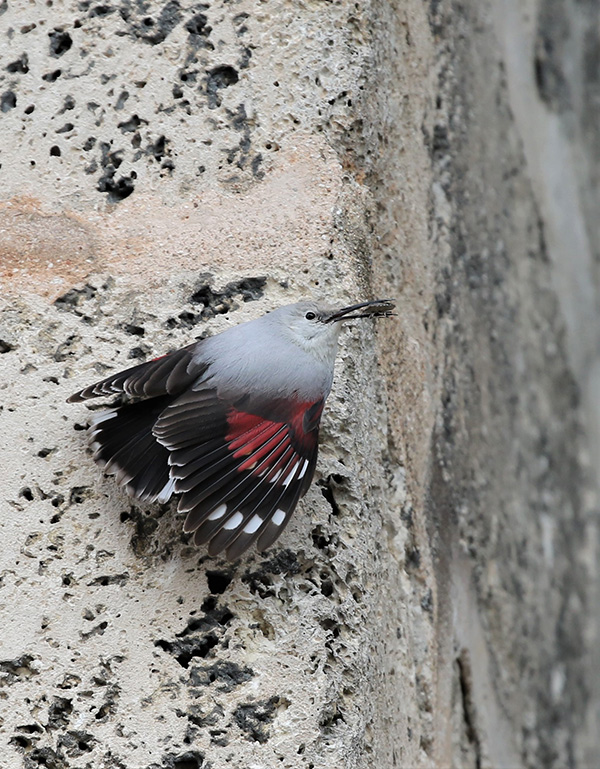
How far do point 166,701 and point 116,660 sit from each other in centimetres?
9

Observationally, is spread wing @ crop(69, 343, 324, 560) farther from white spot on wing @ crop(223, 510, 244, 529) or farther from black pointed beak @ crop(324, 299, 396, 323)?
black pointed beak @ crop(324, 299, 396, 323)

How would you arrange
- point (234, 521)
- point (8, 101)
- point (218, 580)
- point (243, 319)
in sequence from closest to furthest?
1. point (234, 521)
2. point (218, 580)
3. point (243, 319)
4. point (8, 101)

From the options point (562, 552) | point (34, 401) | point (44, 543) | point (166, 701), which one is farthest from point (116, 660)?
point (562, 552)

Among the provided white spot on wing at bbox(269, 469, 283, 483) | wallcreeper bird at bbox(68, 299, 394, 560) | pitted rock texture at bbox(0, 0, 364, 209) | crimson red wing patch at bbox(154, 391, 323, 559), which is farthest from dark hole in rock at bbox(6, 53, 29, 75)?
white spot on wing at bbox(269, 469, 283, 483)

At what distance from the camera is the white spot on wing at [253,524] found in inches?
60.2

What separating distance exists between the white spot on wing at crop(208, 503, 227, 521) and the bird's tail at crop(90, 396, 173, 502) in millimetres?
A: 87

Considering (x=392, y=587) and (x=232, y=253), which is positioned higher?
(x=232, y=253)

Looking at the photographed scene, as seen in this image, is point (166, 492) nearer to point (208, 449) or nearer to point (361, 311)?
point (208, 449)

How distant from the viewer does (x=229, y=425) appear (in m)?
1.58

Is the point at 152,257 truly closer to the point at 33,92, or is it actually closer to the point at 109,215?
the point at 109,215

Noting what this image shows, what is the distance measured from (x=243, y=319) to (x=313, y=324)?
15 centimetres

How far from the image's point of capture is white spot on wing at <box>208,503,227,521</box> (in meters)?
1.53

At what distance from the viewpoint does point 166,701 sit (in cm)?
158

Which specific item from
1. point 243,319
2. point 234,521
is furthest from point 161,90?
point 234,521
